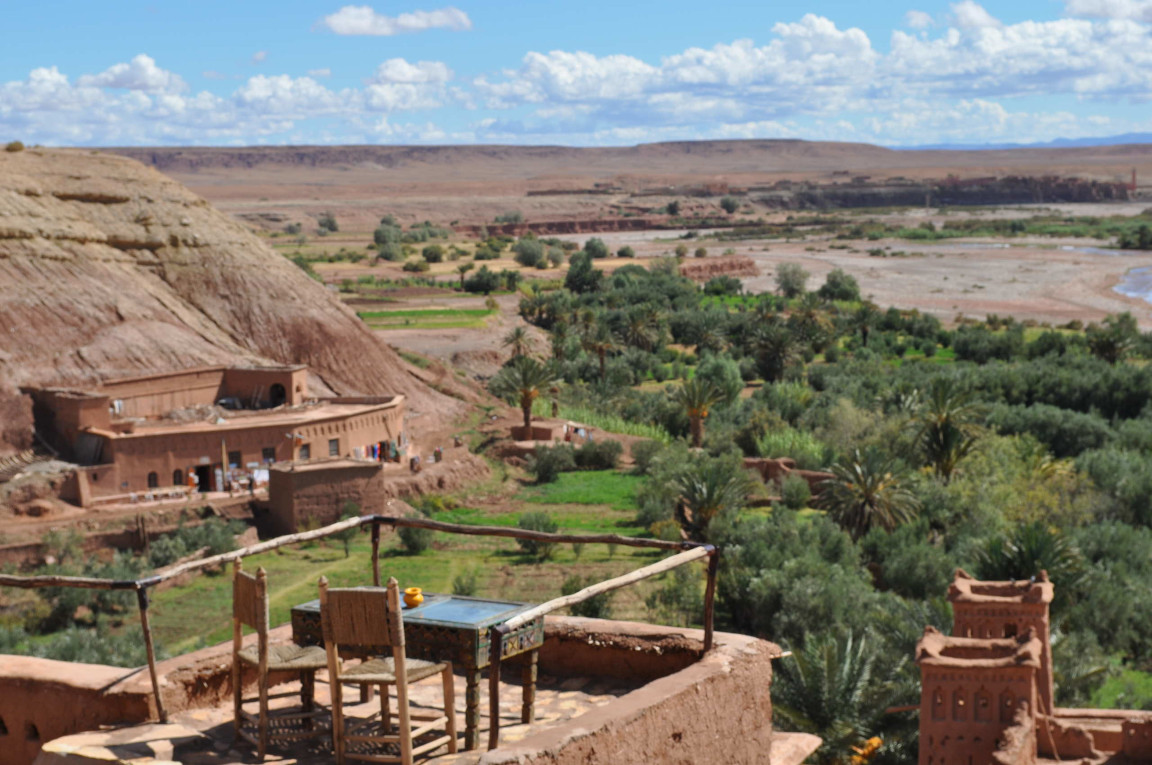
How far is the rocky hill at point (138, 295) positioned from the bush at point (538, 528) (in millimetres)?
13410

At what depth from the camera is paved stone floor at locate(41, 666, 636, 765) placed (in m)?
5.97

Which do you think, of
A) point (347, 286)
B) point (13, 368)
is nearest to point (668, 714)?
point (13, 368)

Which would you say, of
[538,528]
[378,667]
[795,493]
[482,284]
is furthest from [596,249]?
[378,667]

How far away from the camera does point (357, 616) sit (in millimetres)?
5539

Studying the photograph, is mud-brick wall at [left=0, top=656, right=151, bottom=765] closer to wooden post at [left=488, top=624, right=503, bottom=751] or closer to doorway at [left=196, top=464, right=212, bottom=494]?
wooden post at [left=488, top=624, right=503, bottom=751]

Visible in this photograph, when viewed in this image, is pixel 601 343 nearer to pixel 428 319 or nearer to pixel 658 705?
pixel 428 319

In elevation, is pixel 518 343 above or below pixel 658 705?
below

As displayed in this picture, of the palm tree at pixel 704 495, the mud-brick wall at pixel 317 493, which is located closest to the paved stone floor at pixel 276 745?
the palm tree at pixel 704 495

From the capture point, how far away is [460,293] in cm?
7544

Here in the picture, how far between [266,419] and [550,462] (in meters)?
8.87

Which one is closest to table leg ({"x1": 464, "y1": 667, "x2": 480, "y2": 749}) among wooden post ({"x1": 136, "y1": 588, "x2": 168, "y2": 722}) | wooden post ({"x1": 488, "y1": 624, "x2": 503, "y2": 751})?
wooden post ({"x1": 488, "y1": 624, "x2": 503, "y2": 751})

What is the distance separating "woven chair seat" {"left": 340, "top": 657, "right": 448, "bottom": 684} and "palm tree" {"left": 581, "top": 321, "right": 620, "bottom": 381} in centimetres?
4742

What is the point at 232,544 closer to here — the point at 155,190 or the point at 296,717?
the point at 155,190

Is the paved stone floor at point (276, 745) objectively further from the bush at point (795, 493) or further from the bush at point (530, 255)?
the bush at point (530, 255)
